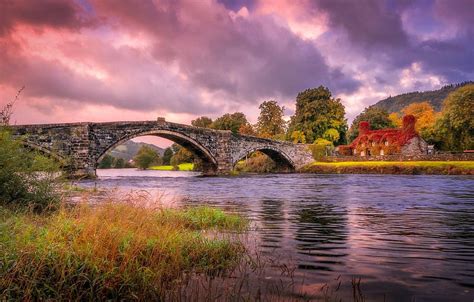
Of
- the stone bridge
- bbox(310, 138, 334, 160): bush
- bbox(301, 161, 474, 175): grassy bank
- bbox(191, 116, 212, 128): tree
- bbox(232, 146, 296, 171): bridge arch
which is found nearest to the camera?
the stone bridge

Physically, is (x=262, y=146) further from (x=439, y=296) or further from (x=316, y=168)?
(x=439, y=296)

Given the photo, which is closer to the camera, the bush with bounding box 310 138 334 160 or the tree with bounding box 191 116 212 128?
the bush with bounding box 310 138 334 160

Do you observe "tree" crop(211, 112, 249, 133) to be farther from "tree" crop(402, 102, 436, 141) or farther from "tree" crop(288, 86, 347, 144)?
"tree" crop(402, 102, 436, 141)

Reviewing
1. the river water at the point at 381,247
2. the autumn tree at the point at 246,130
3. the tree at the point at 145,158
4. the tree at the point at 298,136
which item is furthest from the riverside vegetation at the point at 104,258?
the tree at the point at 145,158

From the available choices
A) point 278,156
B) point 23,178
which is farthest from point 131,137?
point 23,178

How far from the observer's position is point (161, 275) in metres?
5.91

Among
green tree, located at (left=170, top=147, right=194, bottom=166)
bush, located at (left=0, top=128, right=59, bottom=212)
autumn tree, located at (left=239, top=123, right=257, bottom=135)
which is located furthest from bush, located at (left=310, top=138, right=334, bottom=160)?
bush, located at (left=0, top=128, right=59, bottom=212)

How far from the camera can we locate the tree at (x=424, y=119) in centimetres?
7350

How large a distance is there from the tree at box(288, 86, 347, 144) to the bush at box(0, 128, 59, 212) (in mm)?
69255

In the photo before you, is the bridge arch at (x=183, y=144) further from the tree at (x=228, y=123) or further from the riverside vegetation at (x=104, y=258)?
the tree at (x=228, y=123)

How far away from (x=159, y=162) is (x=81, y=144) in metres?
100

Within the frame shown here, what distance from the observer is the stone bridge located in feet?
118

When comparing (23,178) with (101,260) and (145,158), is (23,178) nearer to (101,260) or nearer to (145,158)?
(101,260)

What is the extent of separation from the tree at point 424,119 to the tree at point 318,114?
51.1 ft
